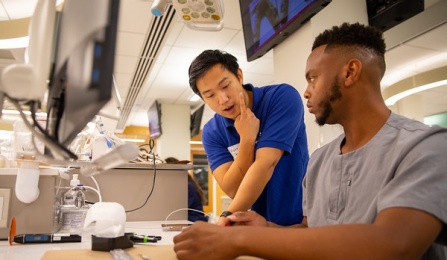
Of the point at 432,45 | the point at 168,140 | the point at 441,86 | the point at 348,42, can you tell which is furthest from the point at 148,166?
the point at 441,86

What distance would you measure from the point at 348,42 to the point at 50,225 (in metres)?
1.33

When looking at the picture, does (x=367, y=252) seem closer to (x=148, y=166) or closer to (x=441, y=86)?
(x=148, y=166)

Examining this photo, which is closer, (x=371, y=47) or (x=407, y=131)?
(x=407, y=131)

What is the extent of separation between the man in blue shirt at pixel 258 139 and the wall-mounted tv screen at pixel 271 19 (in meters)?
0.75

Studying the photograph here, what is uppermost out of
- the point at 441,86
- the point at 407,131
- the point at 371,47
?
the point at 441,86

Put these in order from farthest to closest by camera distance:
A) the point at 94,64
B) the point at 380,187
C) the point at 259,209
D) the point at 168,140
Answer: the point at 168,140 → the point at 259,209 → the point at 380,187 → the point at 94,64

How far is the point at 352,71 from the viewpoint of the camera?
991mm

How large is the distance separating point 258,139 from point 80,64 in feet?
3.54

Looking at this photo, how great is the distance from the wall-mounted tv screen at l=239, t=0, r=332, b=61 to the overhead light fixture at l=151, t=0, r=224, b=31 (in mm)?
900

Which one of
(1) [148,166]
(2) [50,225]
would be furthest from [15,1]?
(2) [50,225]

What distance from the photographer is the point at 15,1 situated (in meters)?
3.08

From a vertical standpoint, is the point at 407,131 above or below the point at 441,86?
below

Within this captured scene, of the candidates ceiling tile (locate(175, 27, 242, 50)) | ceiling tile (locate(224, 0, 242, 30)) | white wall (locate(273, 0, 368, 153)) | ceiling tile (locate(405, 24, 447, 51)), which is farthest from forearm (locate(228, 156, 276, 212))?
ceiling tile (locate(405, 24, 447, 51))

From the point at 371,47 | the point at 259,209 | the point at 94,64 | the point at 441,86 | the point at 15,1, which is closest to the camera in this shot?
the point at 94,64
